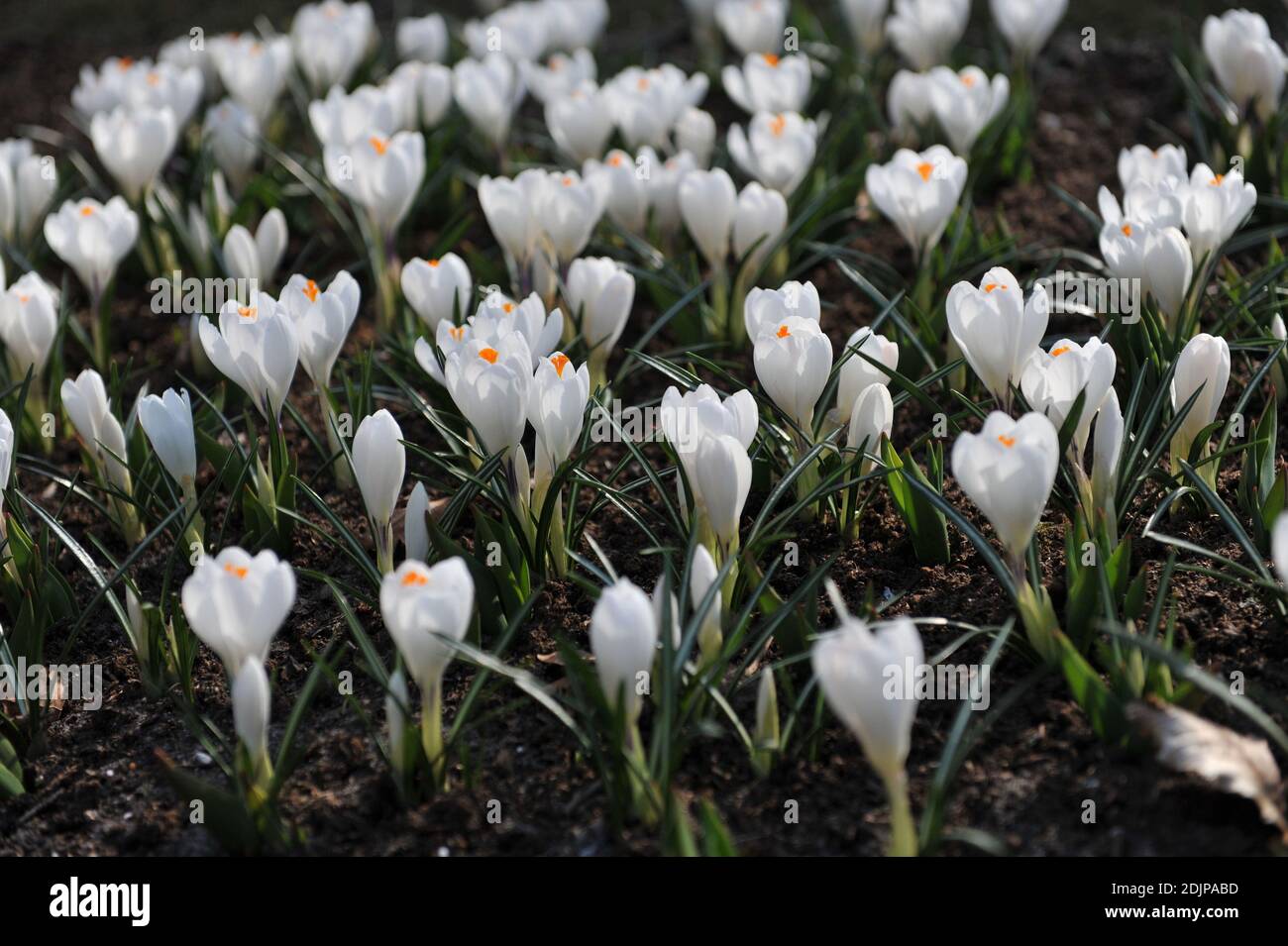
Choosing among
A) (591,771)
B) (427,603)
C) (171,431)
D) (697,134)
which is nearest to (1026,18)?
(697,134)

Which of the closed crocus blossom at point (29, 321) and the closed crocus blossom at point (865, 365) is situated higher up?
the closed crocus blossom at point (29, 321)

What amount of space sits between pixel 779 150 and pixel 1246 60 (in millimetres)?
1275

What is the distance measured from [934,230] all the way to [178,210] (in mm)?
2201

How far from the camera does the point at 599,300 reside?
294 cm

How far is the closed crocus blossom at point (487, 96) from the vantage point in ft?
13.6

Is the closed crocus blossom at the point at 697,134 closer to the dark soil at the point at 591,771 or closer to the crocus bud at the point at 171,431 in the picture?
the dark soil at the point at 591,771

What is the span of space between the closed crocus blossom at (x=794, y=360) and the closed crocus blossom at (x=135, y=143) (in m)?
2.17

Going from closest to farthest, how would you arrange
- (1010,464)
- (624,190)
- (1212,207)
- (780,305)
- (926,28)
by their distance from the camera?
(1010,464) → (780,305) → (1212,207) → (624,190) → (926,28)

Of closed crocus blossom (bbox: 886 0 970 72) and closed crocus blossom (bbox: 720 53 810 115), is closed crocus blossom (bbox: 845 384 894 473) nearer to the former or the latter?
closed crocus blossom (bbox: 720 53 810 115)

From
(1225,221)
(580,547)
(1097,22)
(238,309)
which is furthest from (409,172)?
(1097,22)

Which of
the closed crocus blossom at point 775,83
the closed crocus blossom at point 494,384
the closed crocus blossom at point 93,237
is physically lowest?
the closed crocus blossom at point 494,384

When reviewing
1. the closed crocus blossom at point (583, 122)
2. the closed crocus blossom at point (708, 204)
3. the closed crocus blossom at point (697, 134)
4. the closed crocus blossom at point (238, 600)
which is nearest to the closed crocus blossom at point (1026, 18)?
the closed crocus blossom at point (697, 134)

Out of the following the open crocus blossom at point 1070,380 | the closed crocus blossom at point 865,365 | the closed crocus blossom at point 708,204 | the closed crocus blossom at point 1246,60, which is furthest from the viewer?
the closed crocus blossom at point 1246,60

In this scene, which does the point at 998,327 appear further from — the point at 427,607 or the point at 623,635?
the point at 427,607
